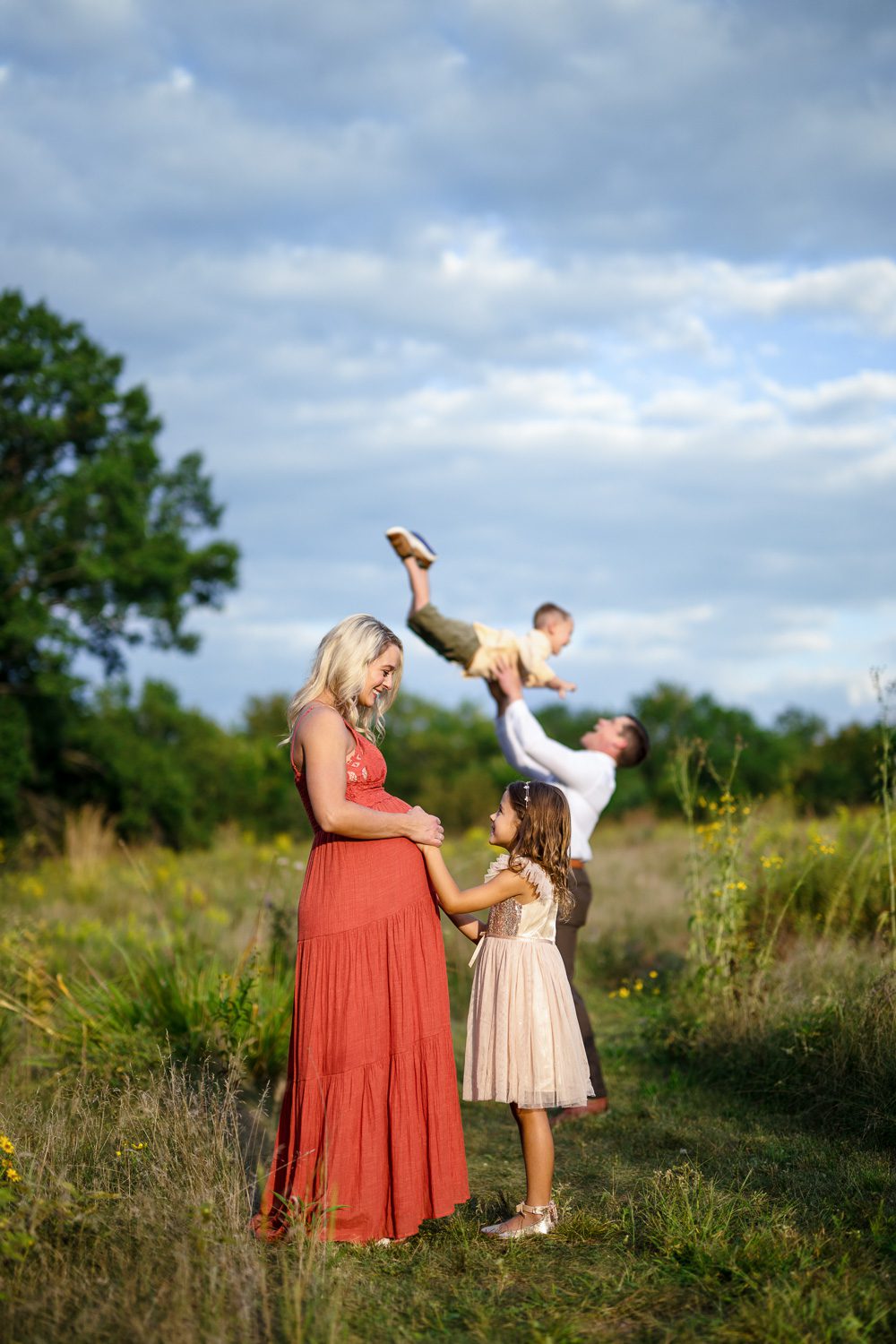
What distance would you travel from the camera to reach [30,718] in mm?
17594

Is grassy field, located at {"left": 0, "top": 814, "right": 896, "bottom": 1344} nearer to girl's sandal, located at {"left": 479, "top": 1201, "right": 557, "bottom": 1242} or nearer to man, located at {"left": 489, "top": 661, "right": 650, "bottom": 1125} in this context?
girl's sandal, located at {"left": 479, "top": 1201, "right": 557, "bottom": 1242}

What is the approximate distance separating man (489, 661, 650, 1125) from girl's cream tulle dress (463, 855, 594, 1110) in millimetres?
1555

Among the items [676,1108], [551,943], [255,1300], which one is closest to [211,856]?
[676,1108]

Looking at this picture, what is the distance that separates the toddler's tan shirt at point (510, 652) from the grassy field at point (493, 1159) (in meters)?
1.78

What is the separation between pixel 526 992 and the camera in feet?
13.5

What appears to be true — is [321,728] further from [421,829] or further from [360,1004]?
[360,1004]

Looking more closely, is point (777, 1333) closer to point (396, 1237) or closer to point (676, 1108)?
point (396, 1237)

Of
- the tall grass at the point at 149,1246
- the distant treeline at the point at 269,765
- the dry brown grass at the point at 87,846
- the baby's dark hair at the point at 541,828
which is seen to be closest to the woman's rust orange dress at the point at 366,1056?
the tall grass at the point at 149,1246

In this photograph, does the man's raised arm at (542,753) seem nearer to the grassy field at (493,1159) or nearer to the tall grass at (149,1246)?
the grassy field at (493,1159)

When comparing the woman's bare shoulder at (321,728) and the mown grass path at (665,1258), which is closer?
the mown grass path at (665,1258)

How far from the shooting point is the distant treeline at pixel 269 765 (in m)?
A: 17.8

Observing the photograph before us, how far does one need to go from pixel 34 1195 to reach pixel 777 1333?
6.96ft

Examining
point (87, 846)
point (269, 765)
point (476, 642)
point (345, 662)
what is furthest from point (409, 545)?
point (269, 765)

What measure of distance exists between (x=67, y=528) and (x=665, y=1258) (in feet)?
50.4
